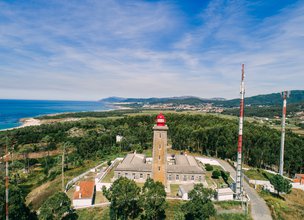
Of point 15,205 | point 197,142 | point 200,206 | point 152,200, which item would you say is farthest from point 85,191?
point 197,142

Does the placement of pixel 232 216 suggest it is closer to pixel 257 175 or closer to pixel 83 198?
pixel 257 175

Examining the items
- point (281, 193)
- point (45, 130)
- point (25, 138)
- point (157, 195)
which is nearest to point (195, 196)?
point (157, 195)

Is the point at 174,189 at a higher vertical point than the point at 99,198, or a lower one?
higher

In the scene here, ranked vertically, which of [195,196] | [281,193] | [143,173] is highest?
[195,196]

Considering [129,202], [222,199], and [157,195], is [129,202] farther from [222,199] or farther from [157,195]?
[222,199]

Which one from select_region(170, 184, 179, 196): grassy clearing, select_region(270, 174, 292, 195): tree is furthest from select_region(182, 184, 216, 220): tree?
select_region(270, 174, 292, 195): tree

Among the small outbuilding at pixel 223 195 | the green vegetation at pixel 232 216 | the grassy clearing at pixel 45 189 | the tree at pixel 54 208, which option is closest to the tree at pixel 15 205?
the tree at pixel 54 208

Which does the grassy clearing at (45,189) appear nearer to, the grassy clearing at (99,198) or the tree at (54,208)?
the grassy clearing at (99,198)
